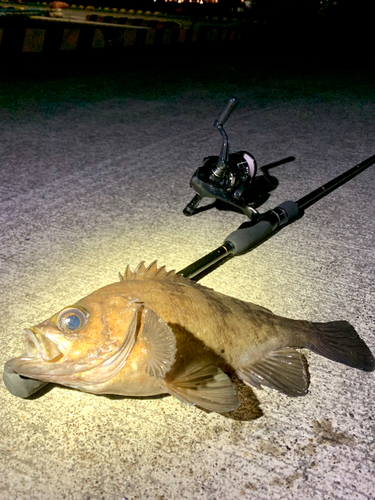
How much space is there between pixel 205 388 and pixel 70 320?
1.65 ft

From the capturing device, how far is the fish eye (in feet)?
4.56

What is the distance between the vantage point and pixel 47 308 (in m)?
2.20

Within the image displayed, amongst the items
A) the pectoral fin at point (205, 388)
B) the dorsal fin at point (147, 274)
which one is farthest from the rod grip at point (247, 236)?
the pectoral fin at point (205, 388)

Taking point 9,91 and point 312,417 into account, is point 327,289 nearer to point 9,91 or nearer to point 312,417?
point 312,417

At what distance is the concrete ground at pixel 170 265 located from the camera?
59.2 inches

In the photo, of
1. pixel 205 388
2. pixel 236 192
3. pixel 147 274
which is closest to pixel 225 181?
pixel 236 192

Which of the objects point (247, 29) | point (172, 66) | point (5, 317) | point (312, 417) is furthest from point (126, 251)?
point (247, 29)

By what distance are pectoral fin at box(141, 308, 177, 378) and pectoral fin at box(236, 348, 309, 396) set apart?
498 millimetres

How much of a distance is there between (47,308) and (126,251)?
27.1 inches

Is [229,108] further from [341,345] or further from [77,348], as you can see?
[77,348]

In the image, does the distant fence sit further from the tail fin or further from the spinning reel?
the tail fin

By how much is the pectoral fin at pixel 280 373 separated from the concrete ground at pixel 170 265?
7cm

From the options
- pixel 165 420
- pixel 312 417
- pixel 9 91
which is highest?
pixel 312 417

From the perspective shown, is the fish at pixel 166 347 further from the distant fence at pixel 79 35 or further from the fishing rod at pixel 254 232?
the distant fence at pixel 79 35
